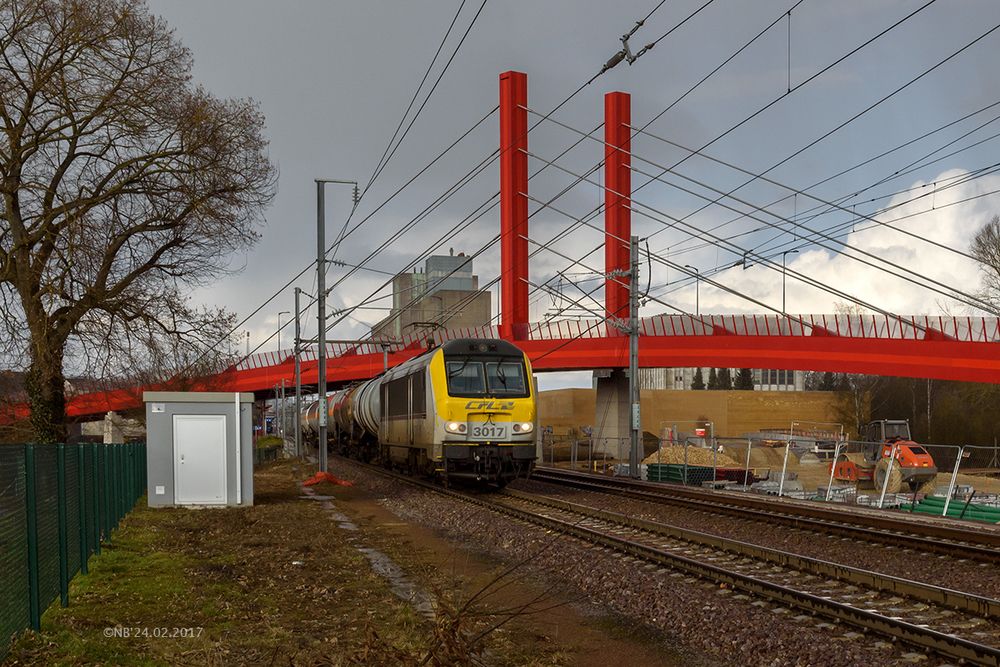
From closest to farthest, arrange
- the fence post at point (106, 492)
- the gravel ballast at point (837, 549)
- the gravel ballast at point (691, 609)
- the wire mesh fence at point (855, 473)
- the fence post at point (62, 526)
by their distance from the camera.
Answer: the gravel ballast at point (691, 609), the fence post at point (62, 526), the gravel ballast at point (837, 549), the fence post at point (106, 492), the wire mesh fence at point (855, 473)

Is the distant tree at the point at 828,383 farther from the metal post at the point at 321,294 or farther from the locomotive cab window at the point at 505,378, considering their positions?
the locomotive cab window at the point at 505,378

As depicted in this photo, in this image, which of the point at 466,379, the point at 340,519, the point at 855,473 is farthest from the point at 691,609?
the point at 855,473

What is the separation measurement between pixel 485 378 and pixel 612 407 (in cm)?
3234

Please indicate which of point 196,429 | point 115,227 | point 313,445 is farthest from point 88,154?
point 313,445

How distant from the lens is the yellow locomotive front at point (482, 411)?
20.4 meters

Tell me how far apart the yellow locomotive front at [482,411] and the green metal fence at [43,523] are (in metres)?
8.13

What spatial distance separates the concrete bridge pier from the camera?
51719 mm

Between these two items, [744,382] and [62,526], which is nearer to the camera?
[62,526]

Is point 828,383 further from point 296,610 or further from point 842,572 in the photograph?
point 296,610

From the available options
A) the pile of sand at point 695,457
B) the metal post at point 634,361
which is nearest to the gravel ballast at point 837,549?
the metal post at point 634,361

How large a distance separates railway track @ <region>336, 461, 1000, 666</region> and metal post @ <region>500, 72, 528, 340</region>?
31.2 meters

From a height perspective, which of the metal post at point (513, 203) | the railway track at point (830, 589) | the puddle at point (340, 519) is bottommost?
the puddle at point (340, 519)

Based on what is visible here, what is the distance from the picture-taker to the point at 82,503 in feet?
36.6

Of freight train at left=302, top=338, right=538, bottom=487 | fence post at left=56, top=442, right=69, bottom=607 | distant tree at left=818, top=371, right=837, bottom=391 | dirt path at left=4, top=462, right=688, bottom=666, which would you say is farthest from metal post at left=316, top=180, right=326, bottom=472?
distant tree at left=818, top=371, right=837, bottom=391
